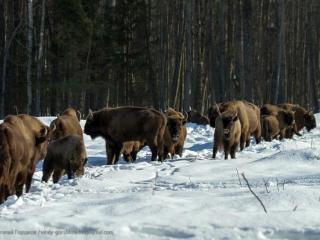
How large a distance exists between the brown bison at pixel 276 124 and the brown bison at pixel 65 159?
930 centimetres

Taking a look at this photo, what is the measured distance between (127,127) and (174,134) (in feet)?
4.21

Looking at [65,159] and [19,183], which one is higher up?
[19,183]

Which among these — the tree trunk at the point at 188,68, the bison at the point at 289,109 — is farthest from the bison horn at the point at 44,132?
the tree trunk at the point at 188,68

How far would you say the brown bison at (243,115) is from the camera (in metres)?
15.0

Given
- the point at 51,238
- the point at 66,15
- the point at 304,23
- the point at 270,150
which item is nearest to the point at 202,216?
the point at 51,238

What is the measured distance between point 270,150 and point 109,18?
24464 millimetres

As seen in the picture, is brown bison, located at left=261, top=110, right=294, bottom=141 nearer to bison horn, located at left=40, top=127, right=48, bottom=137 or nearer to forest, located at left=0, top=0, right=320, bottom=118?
forest, located at left=0, top=0, right=320, bottom=118

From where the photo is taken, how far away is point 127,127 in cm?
1537

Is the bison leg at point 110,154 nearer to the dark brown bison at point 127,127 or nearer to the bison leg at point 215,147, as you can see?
the dark brown bison at point 127,127

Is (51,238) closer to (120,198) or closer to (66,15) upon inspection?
(120,198)

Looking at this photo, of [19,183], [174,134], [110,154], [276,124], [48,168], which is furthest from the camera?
[276,124]

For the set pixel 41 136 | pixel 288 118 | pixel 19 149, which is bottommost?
pixel 288 118

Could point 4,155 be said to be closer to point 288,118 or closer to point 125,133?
point 125,133

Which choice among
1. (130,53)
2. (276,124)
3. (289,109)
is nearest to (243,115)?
(276,124)
